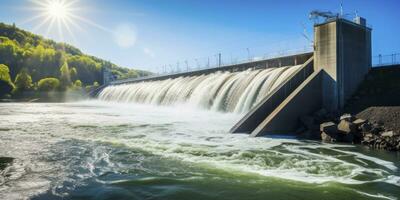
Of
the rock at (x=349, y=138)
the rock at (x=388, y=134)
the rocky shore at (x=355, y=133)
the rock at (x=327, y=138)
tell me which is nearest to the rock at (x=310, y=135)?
the rocky shore at (x=355, y=133)

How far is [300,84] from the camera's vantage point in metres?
22.3

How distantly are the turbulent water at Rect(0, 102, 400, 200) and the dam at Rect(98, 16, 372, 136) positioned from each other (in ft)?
8.55

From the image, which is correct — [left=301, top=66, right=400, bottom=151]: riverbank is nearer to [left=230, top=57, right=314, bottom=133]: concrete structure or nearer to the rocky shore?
the rocky shore

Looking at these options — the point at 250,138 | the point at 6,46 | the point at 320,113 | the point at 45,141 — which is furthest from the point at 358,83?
the point at 6,46

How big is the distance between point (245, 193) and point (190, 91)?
2783 cm

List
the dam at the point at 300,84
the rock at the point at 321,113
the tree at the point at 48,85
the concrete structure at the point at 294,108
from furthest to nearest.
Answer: the tree at the point at 48,85, the rock at the point at 321,113, the dam at the point at 300,84, the concrete structure at the point at 294,108

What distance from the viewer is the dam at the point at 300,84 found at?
19.1 m

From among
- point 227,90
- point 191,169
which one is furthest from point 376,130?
point 227,90

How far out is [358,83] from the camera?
77.5 feet

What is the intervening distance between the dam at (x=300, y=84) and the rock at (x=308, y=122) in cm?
41

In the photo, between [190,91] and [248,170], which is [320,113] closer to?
[248,170]

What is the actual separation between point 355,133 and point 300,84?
20.9ft

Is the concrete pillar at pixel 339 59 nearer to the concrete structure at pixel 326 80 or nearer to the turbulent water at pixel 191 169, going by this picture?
the concrete structure at pixel 326 80

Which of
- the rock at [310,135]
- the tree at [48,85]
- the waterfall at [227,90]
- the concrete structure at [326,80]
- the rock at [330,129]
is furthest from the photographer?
the tree at [48,85]
